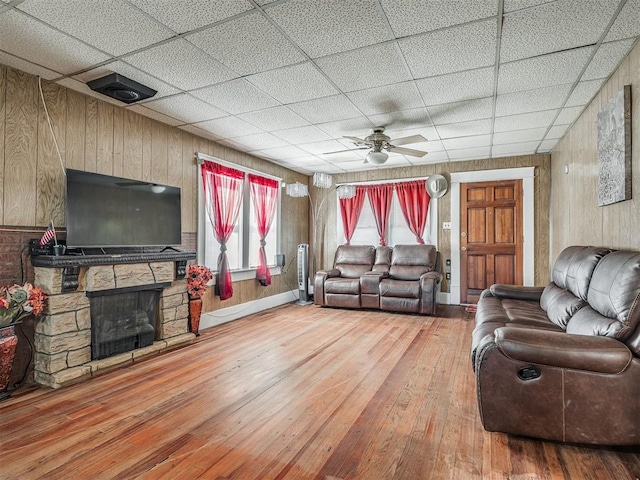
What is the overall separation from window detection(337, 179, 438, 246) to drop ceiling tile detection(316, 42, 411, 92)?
3.65 m

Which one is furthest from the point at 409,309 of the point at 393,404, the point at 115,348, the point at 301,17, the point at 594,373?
the point at 301,17

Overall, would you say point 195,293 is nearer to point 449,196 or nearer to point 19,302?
point 19,302

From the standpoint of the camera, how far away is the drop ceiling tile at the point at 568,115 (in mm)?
3682

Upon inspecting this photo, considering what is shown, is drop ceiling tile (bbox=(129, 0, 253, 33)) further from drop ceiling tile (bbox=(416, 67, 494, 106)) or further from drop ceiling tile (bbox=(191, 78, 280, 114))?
drop ceiling tile (bbox=(416, 67, 494, 106))

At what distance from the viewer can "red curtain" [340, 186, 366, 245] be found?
6855mm

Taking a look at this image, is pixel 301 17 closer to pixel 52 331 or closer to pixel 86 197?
pixel 86 197

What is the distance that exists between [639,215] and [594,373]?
4.22 feet

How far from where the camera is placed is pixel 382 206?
261 inches

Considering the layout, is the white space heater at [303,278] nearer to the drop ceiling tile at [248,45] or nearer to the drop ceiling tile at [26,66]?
the drop ceiling tile at [248,45]

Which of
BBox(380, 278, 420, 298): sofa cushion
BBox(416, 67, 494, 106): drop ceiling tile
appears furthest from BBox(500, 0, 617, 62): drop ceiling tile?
BBox(380, 278, 420, 298): sofa cushion

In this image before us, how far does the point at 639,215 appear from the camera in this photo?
7.96 feet

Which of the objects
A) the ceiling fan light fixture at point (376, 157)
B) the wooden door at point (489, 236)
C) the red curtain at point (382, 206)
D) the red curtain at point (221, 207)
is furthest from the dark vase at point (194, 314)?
the wooden door at point (489, 236)

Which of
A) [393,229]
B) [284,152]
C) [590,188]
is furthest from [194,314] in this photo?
[590,188]

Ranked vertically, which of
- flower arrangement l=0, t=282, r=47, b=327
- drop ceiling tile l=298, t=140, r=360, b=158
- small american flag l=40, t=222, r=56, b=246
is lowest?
flower arrangement l=0, t=282, r=47, b=327
